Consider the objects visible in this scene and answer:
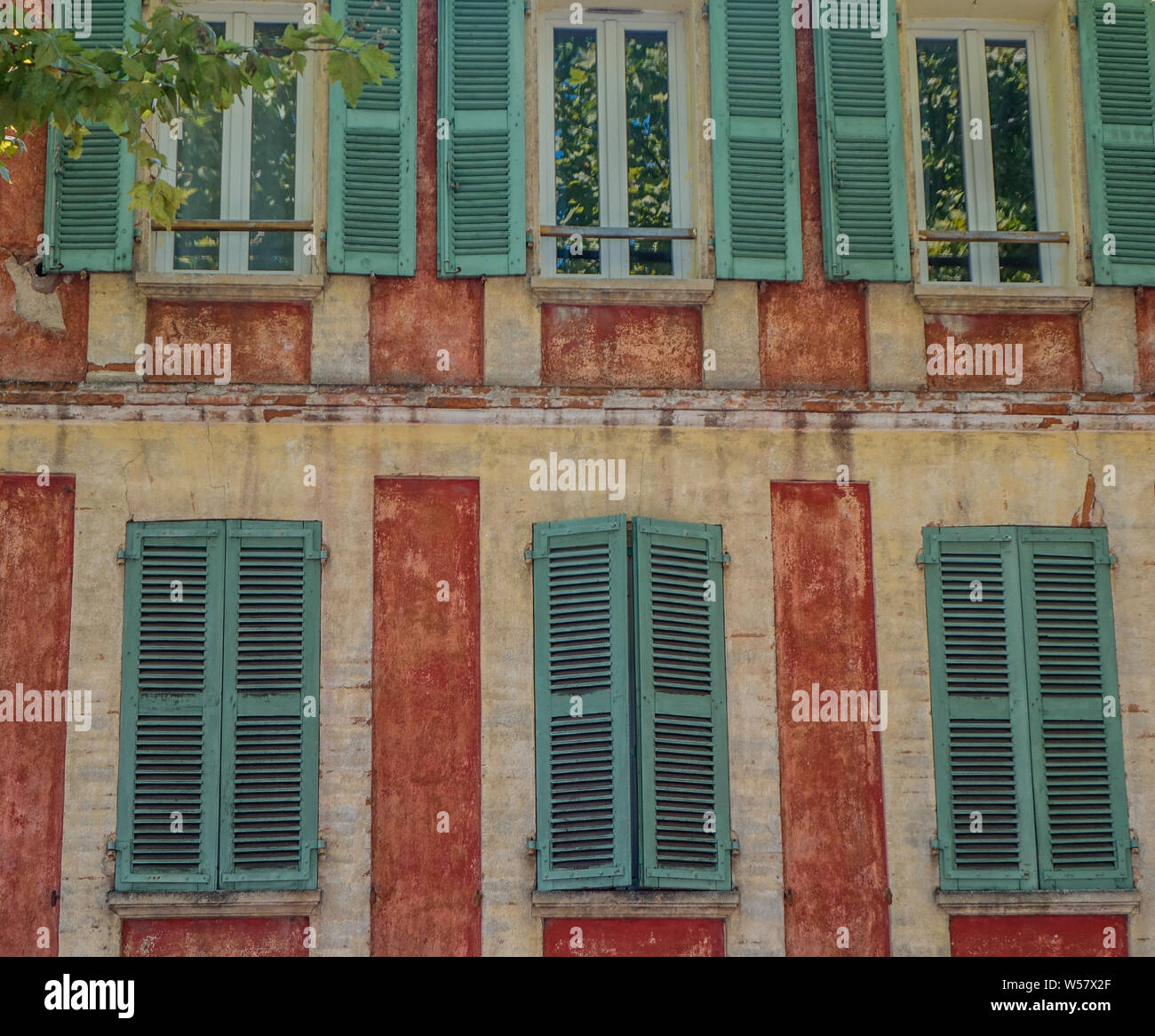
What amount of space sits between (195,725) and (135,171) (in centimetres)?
368

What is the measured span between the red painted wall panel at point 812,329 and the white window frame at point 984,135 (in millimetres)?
615

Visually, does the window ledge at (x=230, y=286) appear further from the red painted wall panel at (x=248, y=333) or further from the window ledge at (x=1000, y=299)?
the window ledge at (x=1000, y=299)

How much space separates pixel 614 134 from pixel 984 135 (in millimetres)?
2525

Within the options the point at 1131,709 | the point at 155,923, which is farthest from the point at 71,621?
the point at 1131,709

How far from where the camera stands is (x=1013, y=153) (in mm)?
14016

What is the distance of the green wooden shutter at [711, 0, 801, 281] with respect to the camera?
1338cm

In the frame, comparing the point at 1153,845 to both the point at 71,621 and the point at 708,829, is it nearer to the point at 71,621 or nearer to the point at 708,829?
the point at 708,829

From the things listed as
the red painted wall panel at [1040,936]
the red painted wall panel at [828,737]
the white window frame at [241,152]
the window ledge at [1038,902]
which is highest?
the white window frame at [241,152]

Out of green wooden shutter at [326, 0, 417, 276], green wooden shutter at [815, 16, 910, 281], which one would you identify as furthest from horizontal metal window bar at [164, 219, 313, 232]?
green wooden shutter at [815, 16, 910, 281]

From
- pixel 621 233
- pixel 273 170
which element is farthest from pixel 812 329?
pixel 273 170

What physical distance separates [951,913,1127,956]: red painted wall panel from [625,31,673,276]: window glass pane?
4.65m

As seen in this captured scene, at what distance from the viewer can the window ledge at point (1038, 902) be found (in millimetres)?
12383

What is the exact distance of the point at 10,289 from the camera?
42.8 feet

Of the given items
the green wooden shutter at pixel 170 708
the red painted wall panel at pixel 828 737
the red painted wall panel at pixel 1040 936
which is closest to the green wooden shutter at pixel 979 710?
the red painted wall panel at pixel 1040 936
